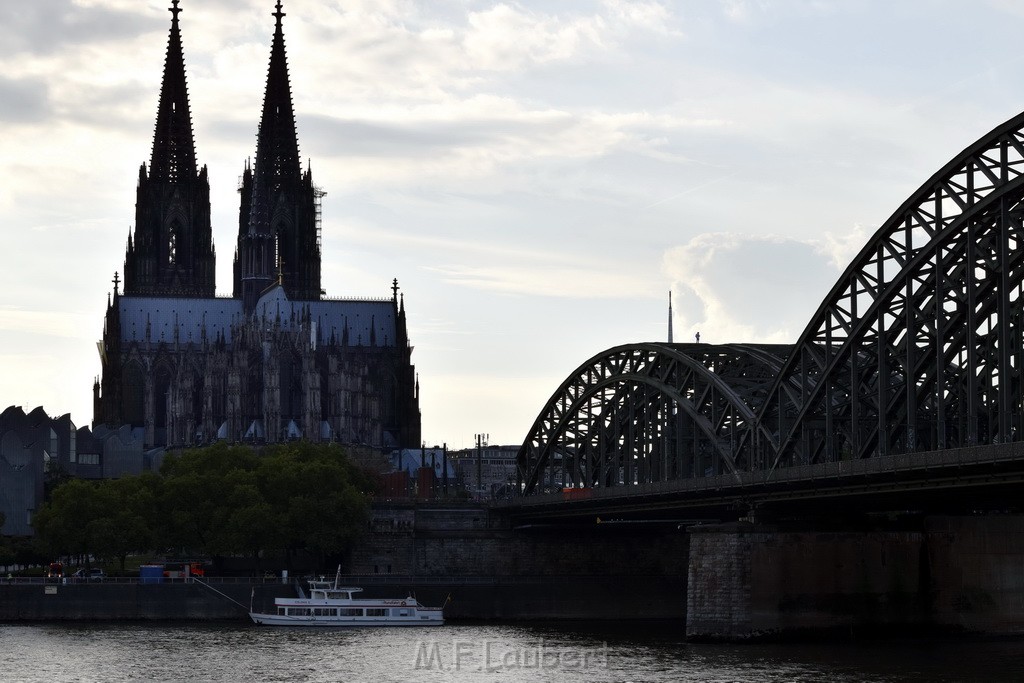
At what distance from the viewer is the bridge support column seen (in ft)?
304

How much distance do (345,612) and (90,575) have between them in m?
21.9

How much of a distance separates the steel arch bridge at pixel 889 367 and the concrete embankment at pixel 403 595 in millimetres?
11193

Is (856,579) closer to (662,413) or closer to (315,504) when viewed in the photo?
(662,413)

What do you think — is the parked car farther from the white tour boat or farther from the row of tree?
the white tour boat

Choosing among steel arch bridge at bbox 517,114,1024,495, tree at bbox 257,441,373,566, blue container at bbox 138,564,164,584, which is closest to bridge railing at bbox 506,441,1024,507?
steel arch bridge at bbox 517,114,1024,495

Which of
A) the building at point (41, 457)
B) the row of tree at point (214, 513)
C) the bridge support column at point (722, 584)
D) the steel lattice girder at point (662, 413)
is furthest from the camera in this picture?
the building at point (41, 457)

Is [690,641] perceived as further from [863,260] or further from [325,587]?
[325,587]

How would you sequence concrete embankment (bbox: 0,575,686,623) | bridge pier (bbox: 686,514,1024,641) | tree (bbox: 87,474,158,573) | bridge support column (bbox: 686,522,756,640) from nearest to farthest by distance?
bridge support column (bbox: 686,522,756,640) → bridge pier (bbox: 686,514,1024,641) → concrete embankment (bbox: 0,575,686,623) → tree (bbox: 87,474,158,573)

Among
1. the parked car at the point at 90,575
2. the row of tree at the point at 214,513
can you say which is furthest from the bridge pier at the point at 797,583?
the row of tree at the point at 214,513

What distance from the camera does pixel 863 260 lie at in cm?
8919

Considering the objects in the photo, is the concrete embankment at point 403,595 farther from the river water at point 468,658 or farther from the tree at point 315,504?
the river water at point 468,658

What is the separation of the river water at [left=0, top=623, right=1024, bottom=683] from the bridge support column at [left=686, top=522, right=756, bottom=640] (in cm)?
129

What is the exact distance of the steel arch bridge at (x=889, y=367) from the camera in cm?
Answer: 7850

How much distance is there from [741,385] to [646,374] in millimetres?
9532
